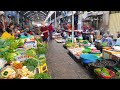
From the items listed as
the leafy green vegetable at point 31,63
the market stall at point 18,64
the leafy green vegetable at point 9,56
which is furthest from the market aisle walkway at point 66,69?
the leafy green vegetable at point 9,56

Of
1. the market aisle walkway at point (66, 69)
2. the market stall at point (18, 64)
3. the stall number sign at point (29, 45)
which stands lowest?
the market aisle walkway at point (66, 69)

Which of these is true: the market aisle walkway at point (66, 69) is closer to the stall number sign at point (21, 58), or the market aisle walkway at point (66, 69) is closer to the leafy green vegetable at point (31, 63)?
the leafy green vegetable at point (31, 63)

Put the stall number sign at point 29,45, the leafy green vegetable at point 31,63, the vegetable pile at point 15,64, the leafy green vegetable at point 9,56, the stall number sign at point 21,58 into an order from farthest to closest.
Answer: the stall number sign at point 29,45
the stall number sign at point 21,58
the leafy green vegetable at point 9,56
the leafy green vegetable at point 31,63
the vegetable pile at point 15,64

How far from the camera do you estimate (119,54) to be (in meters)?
5.74

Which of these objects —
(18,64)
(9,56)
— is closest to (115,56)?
(18,64)

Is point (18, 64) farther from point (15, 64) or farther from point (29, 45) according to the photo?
point (29, 45)

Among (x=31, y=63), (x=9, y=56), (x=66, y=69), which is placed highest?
(x=9, y=56)

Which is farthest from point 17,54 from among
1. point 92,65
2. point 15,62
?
point 92,65

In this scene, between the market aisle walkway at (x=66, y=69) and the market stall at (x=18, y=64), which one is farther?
the market aisle walkway at (x=66, y=69)
